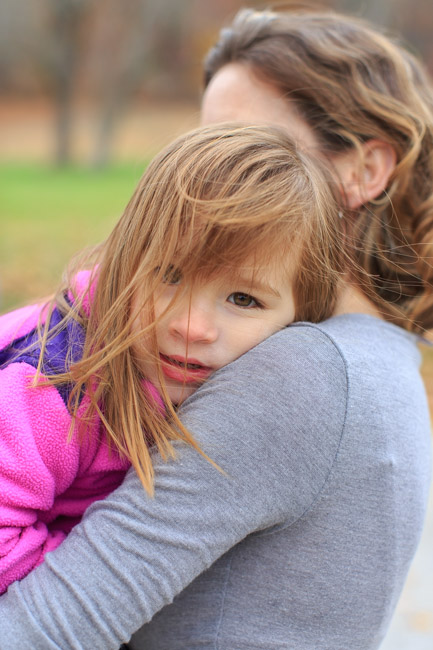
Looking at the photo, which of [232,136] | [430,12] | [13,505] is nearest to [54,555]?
[13,505]

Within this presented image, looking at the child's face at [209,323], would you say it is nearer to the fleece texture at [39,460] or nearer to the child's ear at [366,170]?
the fleece texture at [39,460]

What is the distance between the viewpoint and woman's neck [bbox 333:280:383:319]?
170 cm

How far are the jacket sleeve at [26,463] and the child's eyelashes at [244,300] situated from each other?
38 centimetres

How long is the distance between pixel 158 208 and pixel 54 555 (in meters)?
0.65

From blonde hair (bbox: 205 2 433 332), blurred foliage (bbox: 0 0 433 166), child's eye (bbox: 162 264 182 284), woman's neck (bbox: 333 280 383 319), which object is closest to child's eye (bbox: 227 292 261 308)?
child's eye (bbox: 162 264 182 284)

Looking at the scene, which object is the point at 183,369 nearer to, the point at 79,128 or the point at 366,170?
the point at 366,170

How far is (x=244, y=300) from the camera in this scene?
1450 millimetres

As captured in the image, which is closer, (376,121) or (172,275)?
(172,275)

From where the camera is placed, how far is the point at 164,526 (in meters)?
1.24

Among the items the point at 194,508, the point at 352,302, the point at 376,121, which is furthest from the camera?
the point at 376,121

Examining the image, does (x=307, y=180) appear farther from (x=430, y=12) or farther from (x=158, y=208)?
(x=430, y=12)

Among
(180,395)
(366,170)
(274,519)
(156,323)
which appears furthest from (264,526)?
(366,170)

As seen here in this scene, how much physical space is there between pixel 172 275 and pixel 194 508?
1.41 feet

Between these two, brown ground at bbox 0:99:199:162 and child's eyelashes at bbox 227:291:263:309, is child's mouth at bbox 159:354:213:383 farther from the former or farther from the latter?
brown ground at bbox 0:99:199:162
